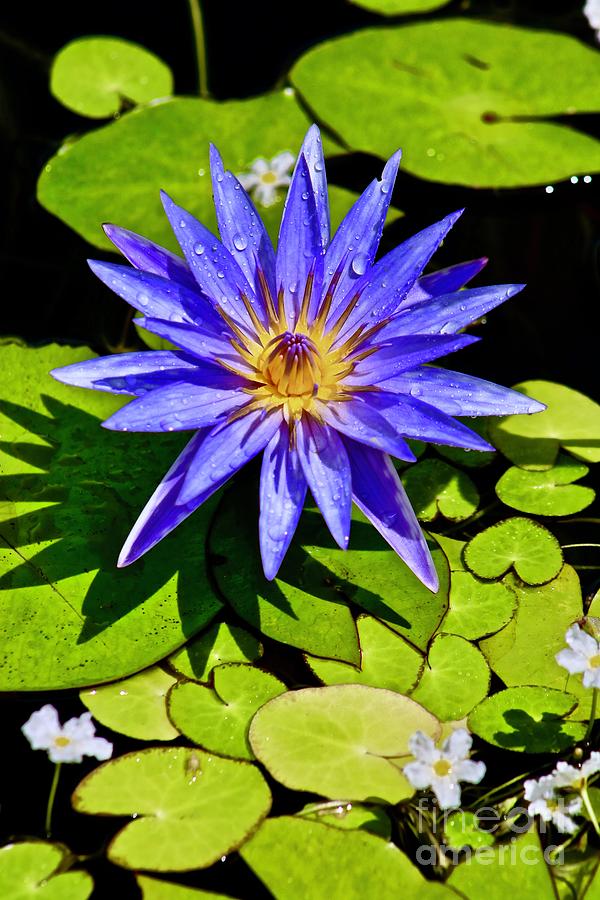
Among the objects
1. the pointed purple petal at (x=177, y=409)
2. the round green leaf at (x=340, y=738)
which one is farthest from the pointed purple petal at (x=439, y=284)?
the round green leaf at (x=340, y=738)

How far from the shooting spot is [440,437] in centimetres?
241

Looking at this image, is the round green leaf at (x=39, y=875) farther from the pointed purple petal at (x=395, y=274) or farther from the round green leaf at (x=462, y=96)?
the round green leaf at (x=462, y=96)

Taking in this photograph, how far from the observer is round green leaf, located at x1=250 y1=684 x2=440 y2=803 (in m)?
2.53

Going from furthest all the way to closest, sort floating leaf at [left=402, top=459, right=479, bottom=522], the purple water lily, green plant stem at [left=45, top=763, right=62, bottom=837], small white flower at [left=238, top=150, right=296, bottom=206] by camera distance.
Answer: small white flower at [left=238, top=150, right=296, bottom=206]
floating leaf at [left=402, top=459, right=479, bottom=522]
green plant stem at [left=45, top=763, right=62, bottom=837]
the purple water lily

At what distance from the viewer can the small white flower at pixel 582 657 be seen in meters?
2.56

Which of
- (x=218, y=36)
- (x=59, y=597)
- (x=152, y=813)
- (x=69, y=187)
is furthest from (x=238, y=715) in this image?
(x=218, y=36)

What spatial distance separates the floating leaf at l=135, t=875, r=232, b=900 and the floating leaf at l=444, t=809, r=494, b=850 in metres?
0.67

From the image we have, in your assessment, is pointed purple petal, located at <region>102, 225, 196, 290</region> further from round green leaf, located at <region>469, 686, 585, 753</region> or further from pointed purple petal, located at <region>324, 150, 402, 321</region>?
round green leaf, located at <region>469, 686, 585, 753</region>

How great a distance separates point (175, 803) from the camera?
97.6 inches

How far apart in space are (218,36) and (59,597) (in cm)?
363

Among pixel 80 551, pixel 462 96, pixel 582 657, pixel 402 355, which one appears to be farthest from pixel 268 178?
pixel 582 657

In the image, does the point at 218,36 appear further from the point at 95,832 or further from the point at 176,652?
the point at 95,832

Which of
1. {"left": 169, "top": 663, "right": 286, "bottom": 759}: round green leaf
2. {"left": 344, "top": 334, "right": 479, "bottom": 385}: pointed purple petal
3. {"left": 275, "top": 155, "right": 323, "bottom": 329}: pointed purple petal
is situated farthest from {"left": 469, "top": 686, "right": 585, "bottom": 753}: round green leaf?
{"left": 275, "top": 155, "right": 323, "bottom": 329}: pointed purple petal

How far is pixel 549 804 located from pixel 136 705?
129 cm
